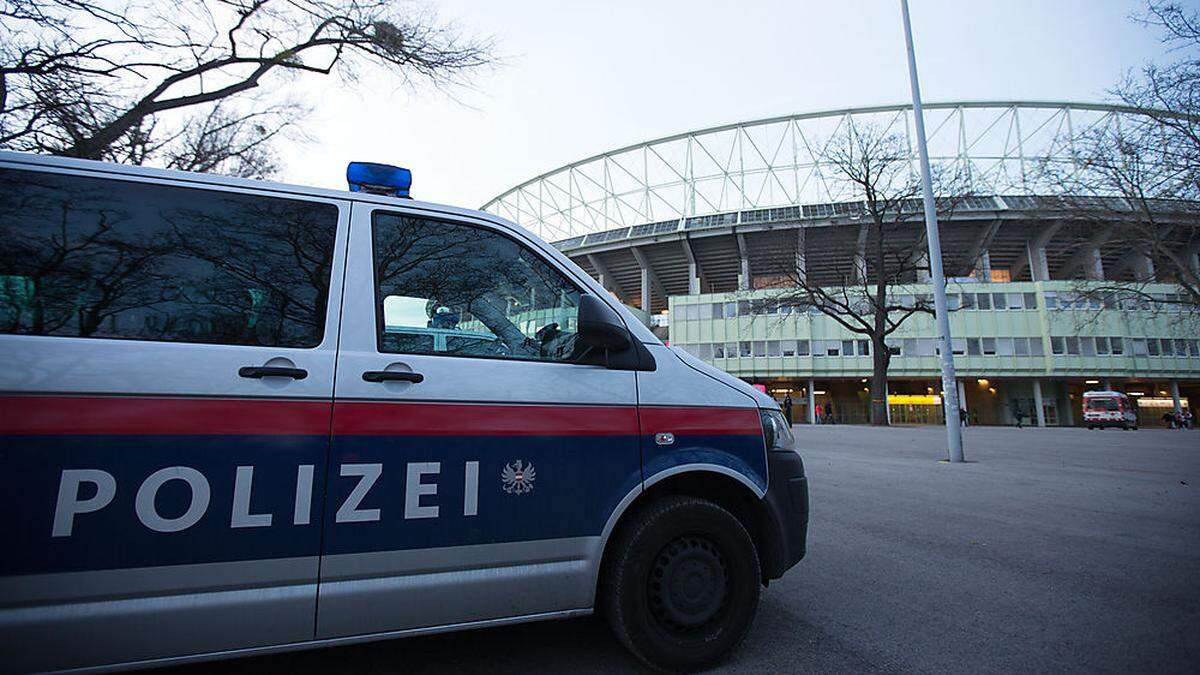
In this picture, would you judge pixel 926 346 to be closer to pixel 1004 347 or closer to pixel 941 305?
pixel 1004 347

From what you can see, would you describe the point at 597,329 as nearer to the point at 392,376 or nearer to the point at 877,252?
the point at 392,376

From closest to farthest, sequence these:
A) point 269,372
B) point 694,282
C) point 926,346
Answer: point 269,372 → point 926,346 → point 694,282

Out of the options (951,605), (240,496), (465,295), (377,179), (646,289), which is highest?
(646,289)

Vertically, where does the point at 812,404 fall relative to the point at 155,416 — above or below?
below

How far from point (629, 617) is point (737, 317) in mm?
45620

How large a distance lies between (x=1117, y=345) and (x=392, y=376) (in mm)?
58111

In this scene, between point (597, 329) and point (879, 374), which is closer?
point (597, 329)

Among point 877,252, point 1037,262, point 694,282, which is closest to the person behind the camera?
point 877,252

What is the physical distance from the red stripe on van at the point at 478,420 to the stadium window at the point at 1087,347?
5483cm

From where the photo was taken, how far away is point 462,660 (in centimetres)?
218

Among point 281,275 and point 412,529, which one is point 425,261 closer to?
point 281,275

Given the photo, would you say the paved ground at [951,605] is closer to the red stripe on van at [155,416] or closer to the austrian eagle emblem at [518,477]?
the austrian eagle emblem at [518,477]

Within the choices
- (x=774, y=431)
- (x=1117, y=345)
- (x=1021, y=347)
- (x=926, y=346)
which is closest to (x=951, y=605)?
(x=774, y=431)

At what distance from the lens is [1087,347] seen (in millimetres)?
41344
